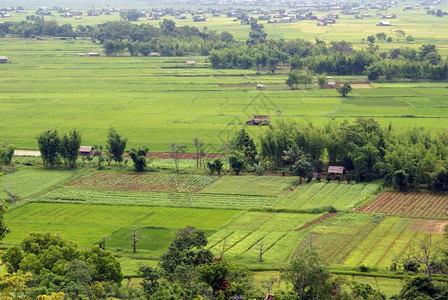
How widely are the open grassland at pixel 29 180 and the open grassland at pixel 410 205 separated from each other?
25084 mm

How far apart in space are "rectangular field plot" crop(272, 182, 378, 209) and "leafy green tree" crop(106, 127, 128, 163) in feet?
55.2

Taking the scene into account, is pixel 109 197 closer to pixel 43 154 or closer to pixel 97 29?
pixel 43 154

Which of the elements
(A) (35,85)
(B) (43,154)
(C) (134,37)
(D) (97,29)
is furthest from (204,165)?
(D) (97,29)

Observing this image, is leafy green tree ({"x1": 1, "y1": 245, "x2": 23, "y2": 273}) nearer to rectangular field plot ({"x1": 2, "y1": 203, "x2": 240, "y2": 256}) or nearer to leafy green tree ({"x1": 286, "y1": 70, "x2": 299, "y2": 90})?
rectangular field plot ({"x1": 2, "y1": 203, "x2": 240, "y2": 256})

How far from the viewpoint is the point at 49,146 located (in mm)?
59844

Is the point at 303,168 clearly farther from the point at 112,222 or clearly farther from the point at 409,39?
the point at 409,39

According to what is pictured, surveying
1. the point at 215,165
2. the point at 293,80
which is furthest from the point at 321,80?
the point at 215,165

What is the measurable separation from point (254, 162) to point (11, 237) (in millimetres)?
23606

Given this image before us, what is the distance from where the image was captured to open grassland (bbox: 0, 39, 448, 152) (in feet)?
242

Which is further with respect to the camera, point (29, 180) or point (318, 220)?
point (29, 180)

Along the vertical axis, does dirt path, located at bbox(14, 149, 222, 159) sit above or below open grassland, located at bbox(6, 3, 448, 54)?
below

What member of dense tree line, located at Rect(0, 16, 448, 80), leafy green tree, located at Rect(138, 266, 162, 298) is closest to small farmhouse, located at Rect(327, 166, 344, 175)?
leafy green tree, located at Rect(138, 266, 162, 298)

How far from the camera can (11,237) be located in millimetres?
43688

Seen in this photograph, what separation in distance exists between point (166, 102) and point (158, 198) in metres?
38.3
